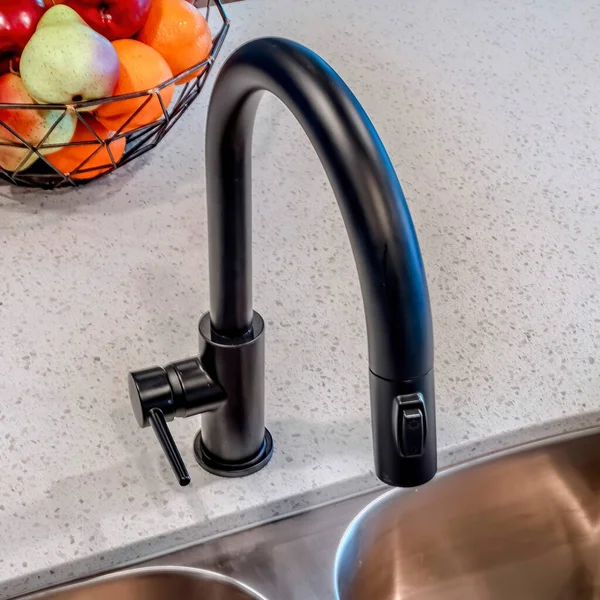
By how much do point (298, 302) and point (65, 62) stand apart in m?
0.29

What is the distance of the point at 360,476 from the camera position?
598mm

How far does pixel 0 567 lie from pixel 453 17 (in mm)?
1006

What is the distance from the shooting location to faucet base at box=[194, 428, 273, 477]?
59cm

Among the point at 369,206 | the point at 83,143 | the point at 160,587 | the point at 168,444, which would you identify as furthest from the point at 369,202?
the point at 83,143

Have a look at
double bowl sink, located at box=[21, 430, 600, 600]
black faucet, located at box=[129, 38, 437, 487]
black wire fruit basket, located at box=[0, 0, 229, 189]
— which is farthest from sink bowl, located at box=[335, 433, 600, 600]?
black wire fruit basket, located at box=[0, 0, 229, 189]

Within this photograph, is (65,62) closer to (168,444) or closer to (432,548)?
(168,444)

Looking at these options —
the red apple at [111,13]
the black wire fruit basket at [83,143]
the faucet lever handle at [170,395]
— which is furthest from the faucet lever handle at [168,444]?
the red apple at [111,13]

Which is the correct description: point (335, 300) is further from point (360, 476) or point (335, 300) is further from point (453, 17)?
point (453, 17)

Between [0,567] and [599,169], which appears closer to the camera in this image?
[0,567]

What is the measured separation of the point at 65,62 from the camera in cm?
68

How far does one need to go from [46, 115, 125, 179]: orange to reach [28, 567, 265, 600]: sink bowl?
38 centimetres

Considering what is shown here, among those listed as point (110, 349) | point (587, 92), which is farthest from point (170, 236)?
point (587, 92)

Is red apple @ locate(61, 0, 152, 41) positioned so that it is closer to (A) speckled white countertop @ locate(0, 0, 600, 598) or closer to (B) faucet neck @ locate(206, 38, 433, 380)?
(A) speckled white countertop @ locate(0, 0, 600, 598)

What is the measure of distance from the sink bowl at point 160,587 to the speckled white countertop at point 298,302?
0.04ft
